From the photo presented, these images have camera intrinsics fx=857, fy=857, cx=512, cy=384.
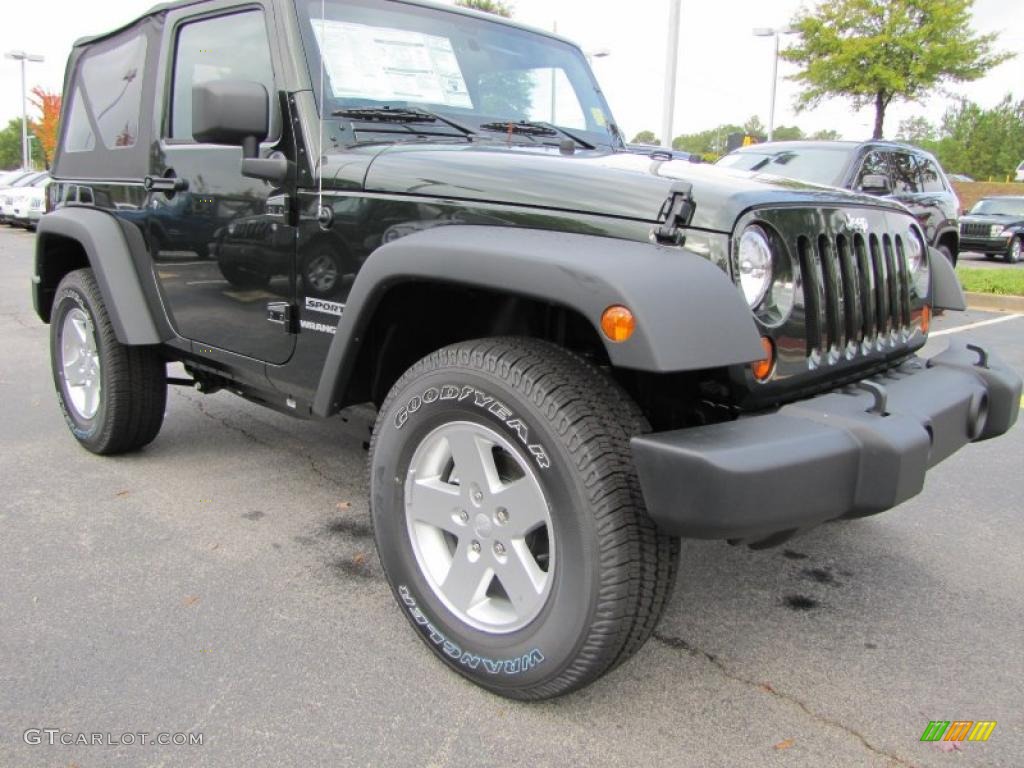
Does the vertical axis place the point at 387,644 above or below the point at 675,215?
below

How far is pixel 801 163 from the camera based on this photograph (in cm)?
860

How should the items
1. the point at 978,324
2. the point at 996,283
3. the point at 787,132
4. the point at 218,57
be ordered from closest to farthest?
1. the point at 218,57
2. the point at 978,324
3. the point at 996,283
4. the point at 787,132

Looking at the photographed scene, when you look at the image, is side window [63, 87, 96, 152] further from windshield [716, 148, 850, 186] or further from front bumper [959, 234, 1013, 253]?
front bumper [959, 234, 1013, 253]

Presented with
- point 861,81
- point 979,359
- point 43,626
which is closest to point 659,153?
point 979,359

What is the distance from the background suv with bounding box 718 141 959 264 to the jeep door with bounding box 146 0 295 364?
5590 mm

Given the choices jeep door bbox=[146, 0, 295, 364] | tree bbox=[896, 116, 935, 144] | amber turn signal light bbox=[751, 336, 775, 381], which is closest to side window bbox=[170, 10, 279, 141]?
jeep door bbox=[146, 0, 295, 364]

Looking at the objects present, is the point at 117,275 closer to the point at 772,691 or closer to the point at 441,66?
the point at 441,66

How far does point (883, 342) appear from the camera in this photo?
8.80 ft

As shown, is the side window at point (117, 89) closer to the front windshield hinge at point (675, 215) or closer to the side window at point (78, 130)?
the side window at point (78, 130)

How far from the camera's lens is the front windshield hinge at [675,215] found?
206cm

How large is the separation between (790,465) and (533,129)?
1.97 m

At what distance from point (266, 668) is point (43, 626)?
77 centimetres

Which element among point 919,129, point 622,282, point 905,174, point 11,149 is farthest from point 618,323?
point 11,149

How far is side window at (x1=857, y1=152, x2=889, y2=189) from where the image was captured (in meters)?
8.55
